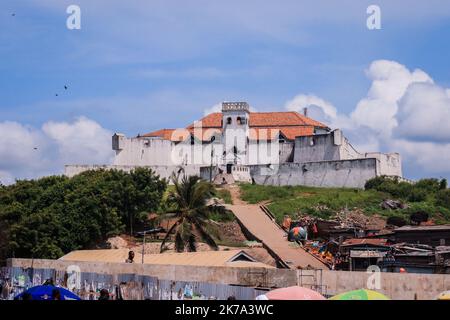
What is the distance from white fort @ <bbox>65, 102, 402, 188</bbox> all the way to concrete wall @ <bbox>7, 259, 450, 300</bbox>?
40519 millimetres

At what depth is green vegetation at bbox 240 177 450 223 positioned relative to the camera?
5966 cm

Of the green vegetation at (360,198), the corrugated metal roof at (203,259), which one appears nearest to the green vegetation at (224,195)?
the green vegetation at (360,198)

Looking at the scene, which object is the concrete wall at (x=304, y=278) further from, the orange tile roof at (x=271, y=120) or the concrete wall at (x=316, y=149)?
the orange tile roof at (x=271, y=120)

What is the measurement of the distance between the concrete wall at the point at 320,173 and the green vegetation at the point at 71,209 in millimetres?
18125

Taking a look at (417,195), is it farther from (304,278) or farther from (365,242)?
(304,278)

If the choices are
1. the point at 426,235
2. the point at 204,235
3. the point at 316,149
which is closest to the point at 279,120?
the point at 316,149

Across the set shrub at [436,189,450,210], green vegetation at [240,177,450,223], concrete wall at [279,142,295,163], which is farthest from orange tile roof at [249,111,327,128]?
shrub at [436,189,450,210]

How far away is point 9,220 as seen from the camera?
162 feet

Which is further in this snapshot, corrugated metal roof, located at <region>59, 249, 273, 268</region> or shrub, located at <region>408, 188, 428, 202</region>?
shrub, located at <region>408, 188, 428, 202</region>

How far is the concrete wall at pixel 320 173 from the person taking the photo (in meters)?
69.4

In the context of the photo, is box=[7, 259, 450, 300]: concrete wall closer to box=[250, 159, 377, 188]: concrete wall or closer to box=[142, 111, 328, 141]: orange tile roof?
box=[250, 159, 377, 188]: concrete wall
